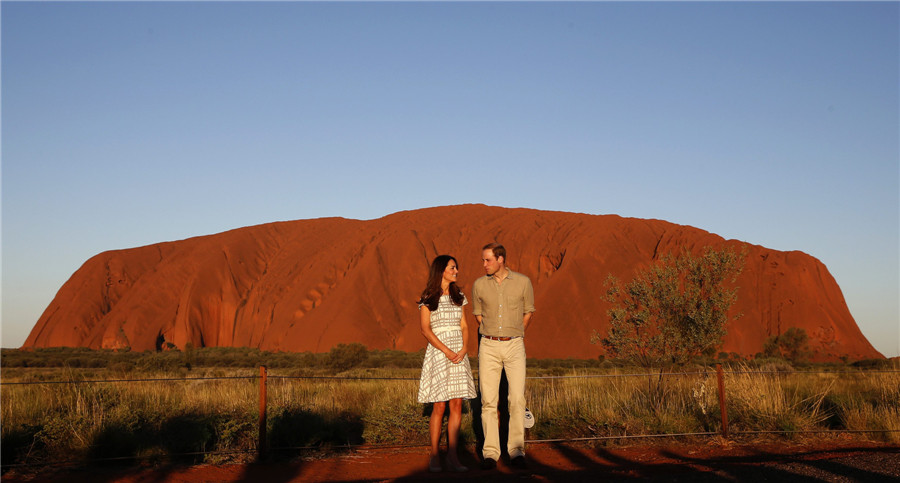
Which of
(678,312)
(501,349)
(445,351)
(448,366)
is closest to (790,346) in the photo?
(678,312)

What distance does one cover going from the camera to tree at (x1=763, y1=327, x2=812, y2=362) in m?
38.5

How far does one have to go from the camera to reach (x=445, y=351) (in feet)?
21.7

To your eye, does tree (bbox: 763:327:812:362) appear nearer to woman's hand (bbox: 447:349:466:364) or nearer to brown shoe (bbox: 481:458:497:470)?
brown shoe (bbox: 481:458:497:470)

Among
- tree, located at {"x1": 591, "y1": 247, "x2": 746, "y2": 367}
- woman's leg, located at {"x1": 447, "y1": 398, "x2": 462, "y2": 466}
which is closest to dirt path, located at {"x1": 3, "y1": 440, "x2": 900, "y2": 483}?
woman's leg, located at {"x1": 447, "y1": 398, "x2": 462, "y2": 466}

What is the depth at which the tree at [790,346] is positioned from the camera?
38531 mm

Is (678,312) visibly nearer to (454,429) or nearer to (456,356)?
(454,429)

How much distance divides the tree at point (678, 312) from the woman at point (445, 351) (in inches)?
321

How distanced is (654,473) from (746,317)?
3646 centimetres

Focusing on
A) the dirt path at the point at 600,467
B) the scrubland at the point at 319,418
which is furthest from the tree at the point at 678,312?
the dirt path at the point at 600,467

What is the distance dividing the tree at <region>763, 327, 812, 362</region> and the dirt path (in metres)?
32.1

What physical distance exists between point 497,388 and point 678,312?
817cm

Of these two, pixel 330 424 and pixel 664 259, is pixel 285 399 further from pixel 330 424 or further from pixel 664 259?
pixel 664 259

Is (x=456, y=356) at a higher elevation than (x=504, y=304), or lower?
lower

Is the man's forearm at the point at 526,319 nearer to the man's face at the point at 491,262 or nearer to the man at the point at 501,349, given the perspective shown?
the man at the point at 501,349
